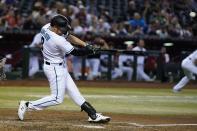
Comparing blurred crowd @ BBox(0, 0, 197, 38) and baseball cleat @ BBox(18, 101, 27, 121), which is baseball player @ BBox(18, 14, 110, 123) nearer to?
baseball cleat @ BBox(18, 101, 27, 121)

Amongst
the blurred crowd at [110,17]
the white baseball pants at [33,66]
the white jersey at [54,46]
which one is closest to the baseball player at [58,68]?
the white jersey at [54,46]

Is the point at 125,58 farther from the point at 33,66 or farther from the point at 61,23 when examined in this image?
the point at 61,23

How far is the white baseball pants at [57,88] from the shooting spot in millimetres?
8180

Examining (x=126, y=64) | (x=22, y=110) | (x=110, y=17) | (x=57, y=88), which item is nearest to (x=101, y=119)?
(x=57, y=88)

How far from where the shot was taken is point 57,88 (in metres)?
8.17

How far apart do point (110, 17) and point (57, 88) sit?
46.6 feet

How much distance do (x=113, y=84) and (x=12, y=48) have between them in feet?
13.7

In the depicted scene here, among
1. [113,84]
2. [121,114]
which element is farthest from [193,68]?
→ [121,114]

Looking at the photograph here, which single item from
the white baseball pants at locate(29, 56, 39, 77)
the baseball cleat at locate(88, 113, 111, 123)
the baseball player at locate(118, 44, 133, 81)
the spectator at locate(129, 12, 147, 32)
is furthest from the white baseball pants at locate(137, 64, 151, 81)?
the baseball cleat at locate(88, 113, 111, 123)

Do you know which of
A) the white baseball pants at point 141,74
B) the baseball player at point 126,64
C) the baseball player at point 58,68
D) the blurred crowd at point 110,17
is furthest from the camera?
the white baseball pants at point 141,74

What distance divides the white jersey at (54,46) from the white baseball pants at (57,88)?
13 centimetres

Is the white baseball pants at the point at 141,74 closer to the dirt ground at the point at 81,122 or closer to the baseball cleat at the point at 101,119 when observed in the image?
the dirt ground at the point at 81,122

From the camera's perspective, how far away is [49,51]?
27.0 ft

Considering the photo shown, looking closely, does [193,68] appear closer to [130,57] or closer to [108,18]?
[130,57]
